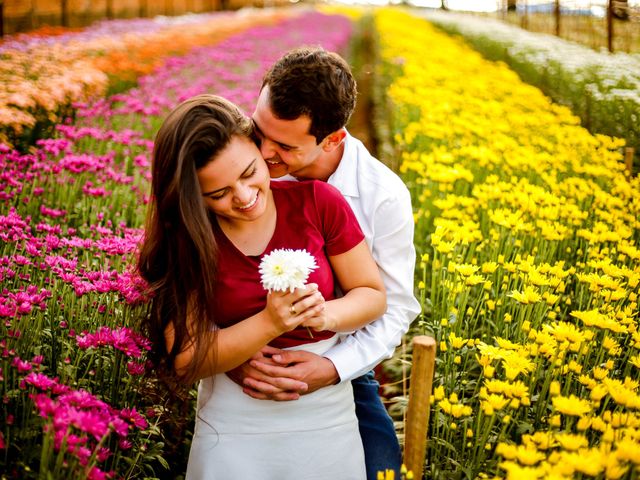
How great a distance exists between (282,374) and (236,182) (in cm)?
60

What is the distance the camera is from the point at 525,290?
2.30 meters

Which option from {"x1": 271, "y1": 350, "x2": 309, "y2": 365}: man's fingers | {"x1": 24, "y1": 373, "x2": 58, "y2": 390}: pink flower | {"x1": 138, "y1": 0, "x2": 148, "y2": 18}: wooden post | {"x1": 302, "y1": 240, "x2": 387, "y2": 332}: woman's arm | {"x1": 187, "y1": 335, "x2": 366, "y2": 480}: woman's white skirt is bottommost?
{"x1": 187, "y1": 335, "x2": 366, "y2": 480}: woman's white skirt

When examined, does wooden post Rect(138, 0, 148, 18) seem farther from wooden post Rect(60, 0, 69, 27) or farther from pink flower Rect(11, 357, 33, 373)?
pink flower Rect(11, 357, 33, 373)

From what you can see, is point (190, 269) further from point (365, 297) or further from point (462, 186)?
point (462, 186)

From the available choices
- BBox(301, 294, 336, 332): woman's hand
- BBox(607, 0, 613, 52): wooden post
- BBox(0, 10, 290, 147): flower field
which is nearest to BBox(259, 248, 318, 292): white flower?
BBox(301, 294, 336, 332): woman's hand

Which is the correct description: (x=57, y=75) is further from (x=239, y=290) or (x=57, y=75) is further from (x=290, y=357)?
(x=290, y=357)

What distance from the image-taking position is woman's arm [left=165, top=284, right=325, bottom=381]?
1.60 metres

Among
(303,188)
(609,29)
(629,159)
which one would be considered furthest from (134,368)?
(609,29)

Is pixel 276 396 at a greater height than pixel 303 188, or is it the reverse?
pixel 303 188

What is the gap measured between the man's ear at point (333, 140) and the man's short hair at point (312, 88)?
0.07m

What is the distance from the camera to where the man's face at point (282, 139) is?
1.96 meters

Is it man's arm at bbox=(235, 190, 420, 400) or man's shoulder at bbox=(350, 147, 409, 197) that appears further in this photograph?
man's shoulder at bbox=(350, 147, 409, 197)

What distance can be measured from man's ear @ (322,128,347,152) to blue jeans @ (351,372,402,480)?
0.92 m

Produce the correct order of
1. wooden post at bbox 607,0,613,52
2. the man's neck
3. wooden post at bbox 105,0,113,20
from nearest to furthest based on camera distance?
the man's neck
wooden post at bbox 607,0,613,52
wooden post at bbox 105,0,113,20
